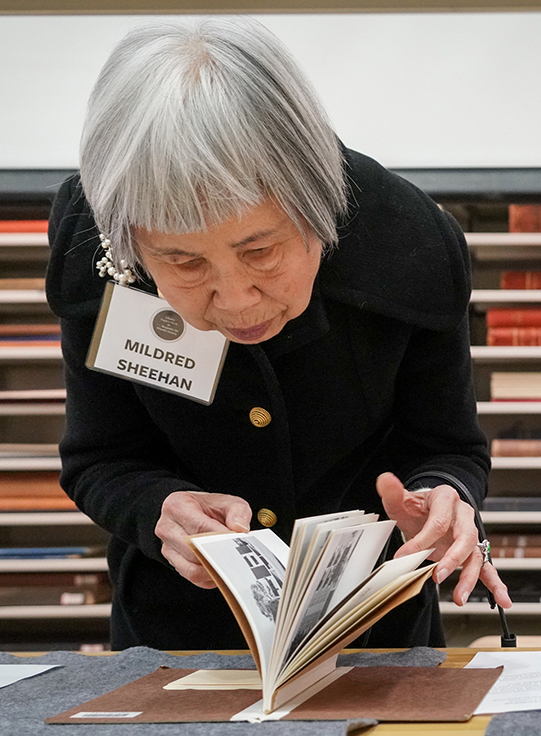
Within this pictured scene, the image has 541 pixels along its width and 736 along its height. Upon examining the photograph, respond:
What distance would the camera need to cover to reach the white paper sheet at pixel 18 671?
104 cm

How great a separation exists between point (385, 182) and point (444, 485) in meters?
0.45

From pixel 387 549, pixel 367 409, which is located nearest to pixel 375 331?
pixel 367 409

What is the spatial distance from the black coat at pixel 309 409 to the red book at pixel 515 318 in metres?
2.66

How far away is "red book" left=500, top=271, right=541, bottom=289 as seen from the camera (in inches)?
155

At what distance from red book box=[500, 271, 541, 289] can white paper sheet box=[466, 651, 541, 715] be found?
3.09 metres

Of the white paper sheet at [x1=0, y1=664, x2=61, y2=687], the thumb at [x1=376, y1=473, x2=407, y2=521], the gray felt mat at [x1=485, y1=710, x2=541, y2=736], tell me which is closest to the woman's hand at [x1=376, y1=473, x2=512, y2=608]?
the thumb at [x1=376, y1=473, x2=407, y2=521]

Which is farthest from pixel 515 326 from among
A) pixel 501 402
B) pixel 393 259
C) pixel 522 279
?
pixel 393 259

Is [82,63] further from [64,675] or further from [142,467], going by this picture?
[64,675]

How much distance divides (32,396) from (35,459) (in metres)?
0.30

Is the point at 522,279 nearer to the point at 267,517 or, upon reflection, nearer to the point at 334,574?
the point at 267,517

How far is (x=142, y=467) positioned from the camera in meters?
1.34

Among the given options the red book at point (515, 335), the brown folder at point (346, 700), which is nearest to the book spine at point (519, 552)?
the red book at point (515, 335)

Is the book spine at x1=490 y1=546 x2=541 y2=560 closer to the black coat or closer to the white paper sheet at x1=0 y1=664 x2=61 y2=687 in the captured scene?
the black coat

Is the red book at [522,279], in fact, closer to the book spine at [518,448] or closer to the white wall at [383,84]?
the white wall at [383,84]
